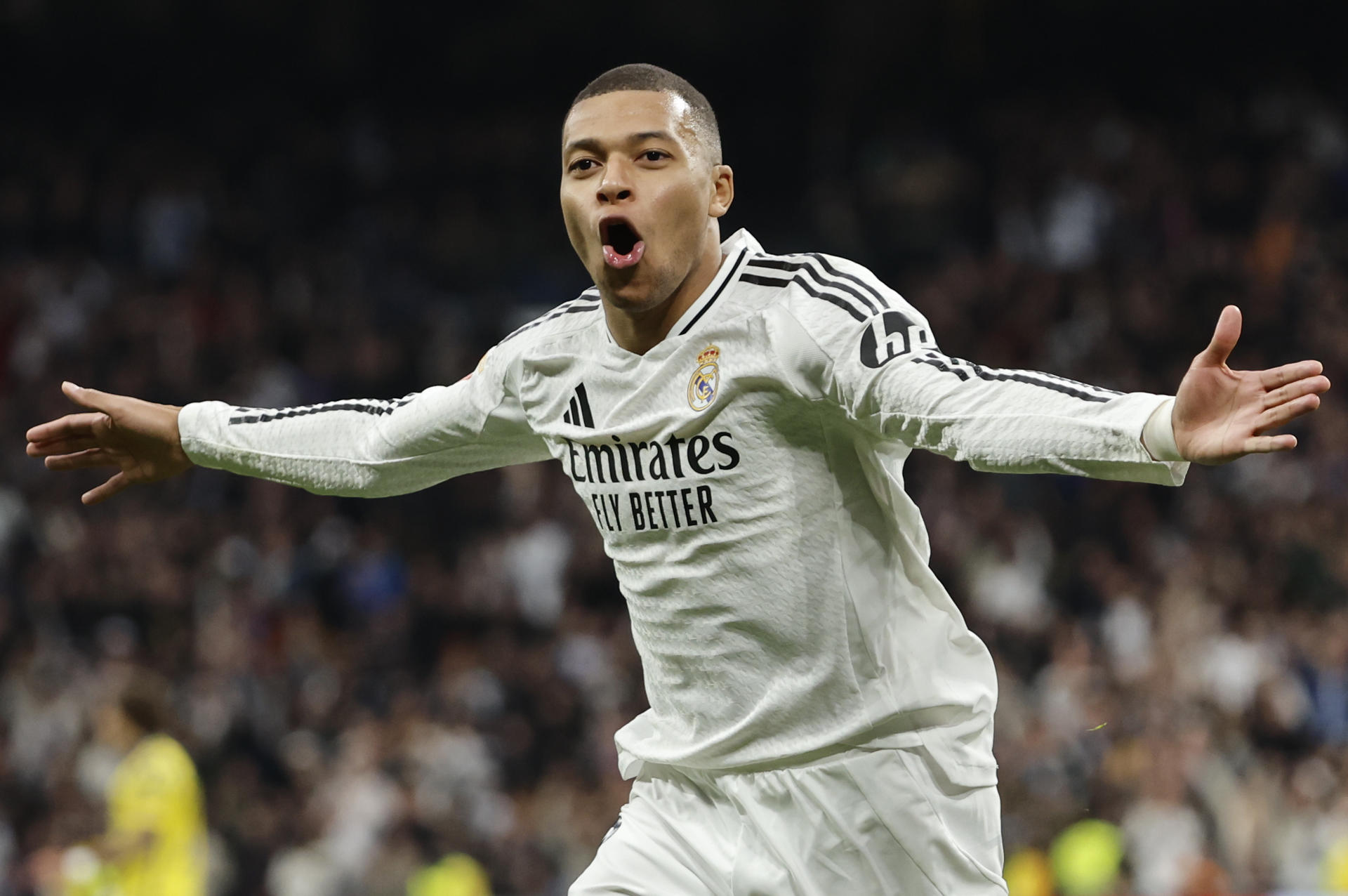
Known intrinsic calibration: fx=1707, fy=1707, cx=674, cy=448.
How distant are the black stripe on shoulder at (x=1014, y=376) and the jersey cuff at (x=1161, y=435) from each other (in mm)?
124

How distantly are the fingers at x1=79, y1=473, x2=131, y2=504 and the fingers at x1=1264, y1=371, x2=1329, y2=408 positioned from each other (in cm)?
255

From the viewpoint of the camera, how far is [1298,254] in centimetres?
1320

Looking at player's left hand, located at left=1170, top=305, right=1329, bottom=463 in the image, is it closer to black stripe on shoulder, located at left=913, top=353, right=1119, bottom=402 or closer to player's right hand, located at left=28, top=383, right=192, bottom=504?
black stripe on shoulder, located at left=913, top=353, right=1119, bottom=402

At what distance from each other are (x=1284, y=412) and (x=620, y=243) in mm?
1322

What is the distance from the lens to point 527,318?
1405 cm

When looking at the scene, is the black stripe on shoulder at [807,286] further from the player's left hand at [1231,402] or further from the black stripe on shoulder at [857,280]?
the player's left hand at [1231,402]

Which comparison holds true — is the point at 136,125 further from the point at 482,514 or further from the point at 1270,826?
the point at 1270,826

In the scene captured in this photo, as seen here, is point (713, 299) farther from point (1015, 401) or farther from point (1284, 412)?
point (1284, 412)

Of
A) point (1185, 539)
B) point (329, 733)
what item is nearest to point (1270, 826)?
point (1185, 539)

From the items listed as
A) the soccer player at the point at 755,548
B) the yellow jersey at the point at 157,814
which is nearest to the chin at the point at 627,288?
the soccer player at the point at 755,548

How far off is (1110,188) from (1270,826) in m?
6.53

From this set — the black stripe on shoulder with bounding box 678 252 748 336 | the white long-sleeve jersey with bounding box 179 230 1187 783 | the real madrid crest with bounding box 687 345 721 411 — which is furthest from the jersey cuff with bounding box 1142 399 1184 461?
the black stripe on shoulder with bounding box 678 252 748 336

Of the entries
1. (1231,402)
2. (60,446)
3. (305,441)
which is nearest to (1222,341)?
(1231,402)

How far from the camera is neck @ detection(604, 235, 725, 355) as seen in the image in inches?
128
